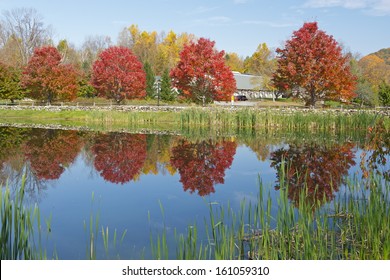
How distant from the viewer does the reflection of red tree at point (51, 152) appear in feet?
41.0

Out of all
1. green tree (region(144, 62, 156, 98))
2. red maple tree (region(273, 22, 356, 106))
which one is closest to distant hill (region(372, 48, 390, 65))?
green tree (region(144, 62, 156, 98))

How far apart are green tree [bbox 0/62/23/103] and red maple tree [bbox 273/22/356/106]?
81.3 ft

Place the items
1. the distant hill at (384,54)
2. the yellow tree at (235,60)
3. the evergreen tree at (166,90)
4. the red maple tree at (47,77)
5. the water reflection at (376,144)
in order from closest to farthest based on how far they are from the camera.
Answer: the water reflection at (376,144), the red maple tree at (47,77), the evergreen tree at (166,90), the yellow tree at (235,60), the distant hill at (384,54)

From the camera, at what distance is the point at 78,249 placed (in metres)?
6.04

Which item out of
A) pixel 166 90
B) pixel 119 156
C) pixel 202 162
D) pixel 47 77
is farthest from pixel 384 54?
pixel 119 156

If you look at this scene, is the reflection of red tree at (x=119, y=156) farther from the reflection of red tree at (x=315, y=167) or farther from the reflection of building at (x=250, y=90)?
the reflection of building at (x=250, y=90)

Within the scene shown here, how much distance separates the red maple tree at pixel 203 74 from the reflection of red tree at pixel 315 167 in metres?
16.5

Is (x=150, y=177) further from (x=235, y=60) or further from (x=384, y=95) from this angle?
(x=235, y=60)

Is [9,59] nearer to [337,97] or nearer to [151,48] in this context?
[151,48]

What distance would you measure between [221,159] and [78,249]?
9.07 meters

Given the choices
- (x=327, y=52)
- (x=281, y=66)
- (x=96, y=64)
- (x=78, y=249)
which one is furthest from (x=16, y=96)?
(x=78, y=249)

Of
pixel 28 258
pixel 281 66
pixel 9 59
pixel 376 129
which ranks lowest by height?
pixel 28 258

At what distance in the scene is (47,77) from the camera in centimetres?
3766

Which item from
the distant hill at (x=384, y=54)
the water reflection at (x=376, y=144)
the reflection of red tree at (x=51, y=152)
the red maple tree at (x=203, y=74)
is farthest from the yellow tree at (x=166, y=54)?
the water reflection at (x=376, y=144)
